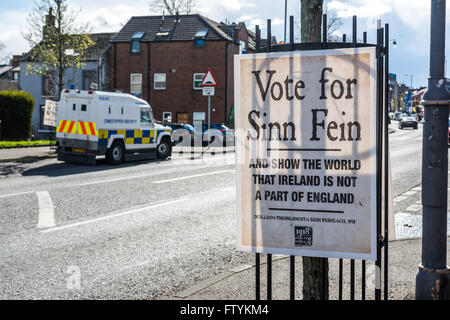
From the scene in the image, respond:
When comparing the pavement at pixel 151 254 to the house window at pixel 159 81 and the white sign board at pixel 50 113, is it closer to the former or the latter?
the white sign board at pixel 50 113

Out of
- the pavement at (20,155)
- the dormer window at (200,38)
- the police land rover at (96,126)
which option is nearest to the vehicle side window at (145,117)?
the police land rover at (96,126)

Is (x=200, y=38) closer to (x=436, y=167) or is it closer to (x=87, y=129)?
(x=87, y=129)

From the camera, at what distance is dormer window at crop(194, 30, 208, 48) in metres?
42.7

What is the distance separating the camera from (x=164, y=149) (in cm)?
2067

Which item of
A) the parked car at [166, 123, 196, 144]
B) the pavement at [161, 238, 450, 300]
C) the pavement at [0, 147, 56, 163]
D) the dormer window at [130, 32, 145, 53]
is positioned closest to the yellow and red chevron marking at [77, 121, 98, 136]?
the pavement at [0, 147, 56, 163]

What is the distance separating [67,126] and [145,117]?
2.95m

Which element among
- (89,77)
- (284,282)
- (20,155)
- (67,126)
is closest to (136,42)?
(89,77)

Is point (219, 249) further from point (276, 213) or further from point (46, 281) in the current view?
point (276, 213)

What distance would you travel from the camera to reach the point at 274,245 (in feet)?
11.4

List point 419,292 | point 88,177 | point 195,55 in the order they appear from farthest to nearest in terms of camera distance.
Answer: point 195,55, point 88,177, point 419,292

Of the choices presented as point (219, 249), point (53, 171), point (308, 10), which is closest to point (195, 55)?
point (53, 171)

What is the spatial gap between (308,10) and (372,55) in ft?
1.96

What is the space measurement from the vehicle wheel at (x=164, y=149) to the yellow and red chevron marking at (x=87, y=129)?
3.49 meters

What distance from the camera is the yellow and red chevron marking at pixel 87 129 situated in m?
17.4
